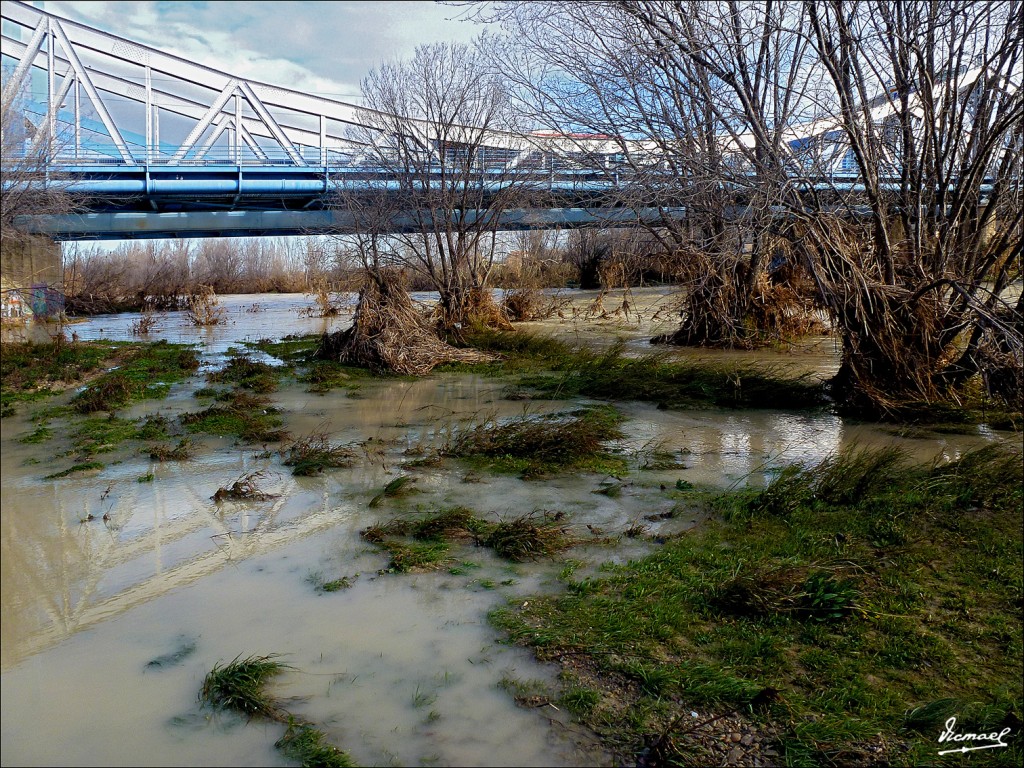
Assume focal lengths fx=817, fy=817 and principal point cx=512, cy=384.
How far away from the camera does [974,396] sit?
405 inches

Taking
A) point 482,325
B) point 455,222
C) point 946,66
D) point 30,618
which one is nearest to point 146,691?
point 30,618

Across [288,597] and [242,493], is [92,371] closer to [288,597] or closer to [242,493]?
[242,493]

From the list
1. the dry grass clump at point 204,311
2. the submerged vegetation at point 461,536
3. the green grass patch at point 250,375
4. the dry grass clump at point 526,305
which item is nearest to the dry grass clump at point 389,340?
the green grass patch at point 250,375

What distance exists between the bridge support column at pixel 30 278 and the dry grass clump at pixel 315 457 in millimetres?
7045

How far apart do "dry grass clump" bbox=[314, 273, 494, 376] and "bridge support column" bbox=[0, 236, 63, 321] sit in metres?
5.53

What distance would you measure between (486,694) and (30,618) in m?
2.57

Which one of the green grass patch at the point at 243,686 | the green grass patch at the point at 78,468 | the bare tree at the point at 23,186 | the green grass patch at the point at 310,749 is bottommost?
the green grass patch at the point at 310,749

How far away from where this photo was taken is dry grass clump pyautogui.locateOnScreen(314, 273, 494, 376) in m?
15.4

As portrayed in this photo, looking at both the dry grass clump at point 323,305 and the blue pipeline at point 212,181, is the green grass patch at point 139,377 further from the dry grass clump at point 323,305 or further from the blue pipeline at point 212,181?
the dry grass clump at point 323,305

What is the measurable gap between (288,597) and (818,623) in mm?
3217

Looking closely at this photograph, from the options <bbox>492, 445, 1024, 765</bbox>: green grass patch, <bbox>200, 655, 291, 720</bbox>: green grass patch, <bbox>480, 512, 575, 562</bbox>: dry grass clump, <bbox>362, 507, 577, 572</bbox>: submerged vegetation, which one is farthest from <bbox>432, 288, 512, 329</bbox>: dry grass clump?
<bbox>200, 655, 291, 720</bbox>: green grass patch

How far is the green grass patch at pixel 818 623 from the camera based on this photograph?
3.73 meters

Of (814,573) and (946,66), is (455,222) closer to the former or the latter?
(946,66)

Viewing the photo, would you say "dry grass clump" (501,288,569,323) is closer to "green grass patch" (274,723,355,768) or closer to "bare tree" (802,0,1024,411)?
"bare tree" (802,0,1024,411)
